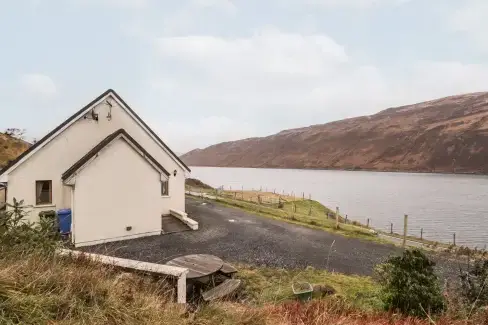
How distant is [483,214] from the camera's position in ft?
159

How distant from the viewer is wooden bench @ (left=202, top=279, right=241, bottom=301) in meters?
9.24

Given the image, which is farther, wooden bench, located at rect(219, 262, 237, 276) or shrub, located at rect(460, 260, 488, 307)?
wooden bench, located at rect(219, 262, 237, 276)

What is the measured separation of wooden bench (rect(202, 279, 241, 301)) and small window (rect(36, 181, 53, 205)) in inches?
498

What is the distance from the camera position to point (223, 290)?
977 cm

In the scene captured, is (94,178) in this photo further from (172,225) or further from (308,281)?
(308,281)

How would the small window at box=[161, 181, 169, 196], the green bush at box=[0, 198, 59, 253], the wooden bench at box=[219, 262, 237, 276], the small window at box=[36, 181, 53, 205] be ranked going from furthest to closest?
the small window at box=[161, 181, 169, 196]
the small window at box=[36, 181, 53, 205]
the wooden bench at box=[219, 262, 237, 276]
the green bush at box=[0, 198, 59, 253]

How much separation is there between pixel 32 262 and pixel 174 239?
13.5 metres

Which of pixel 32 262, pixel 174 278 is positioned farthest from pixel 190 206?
pixel 32 262

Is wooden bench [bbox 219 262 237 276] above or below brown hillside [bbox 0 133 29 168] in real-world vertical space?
below

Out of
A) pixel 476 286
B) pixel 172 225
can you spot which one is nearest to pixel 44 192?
pixel 172 225

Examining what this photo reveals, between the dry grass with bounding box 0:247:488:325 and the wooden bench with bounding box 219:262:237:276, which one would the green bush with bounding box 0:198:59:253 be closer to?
the dry grass with bounding box 0:247:488:325

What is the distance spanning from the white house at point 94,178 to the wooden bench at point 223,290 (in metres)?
9.45

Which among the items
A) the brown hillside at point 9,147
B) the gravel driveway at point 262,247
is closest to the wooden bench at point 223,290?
the gravel driveway at point 262,247

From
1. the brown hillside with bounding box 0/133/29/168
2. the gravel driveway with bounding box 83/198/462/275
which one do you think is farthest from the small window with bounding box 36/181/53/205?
the brown hillside with bounding box 0/133/29/168
